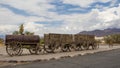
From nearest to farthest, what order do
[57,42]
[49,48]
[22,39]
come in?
[22,39]
[49,48]
[57,42]

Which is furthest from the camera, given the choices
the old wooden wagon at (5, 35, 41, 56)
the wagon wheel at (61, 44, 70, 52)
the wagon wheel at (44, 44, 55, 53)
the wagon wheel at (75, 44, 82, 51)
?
the wagon wheel at (75, 44, 82, 51)

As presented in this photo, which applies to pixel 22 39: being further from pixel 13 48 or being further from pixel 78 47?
pixel 78 47

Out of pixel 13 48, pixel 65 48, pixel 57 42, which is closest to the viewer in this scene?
pixel 13 48

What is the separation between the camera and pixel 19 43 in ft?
97.5

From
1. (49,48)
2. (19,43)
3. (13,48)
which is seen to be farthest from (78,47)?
(13,48)

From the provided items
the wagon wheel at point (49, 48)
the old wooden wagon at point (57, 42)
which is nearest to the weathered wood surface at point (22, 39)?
the old wooden wagon at point (57, 42)

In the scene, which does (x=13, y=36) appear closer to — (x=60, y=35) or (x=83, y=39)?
(x=60, y=35)

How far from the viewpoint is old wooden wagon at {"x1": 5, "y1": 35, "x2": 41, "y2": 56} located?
1152 inches

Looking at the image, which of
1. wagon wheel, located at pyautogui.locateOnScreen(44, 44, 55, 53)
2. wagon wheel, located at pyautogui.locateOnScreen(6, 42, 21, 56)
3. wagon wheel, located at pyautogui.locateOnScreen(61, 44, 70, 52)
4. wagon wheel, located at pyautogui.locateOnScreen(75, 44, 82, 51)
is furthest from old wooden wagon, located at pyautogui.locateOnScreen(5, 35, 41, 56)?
wagon wheel, located at pyautogui.locateOnScreen(75, 44, 82, 51)

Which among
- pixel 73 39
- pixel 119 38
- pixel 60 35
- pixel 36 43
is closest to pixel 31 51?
pixel 36 43

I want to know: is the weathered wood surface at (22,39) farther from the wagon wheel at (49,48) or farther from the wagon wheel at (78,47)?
the wagon wheel at (78,47)

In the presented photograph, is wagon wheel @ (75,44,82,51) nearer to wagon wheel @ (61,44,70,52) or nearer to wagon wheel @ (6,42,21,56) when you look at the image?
wagon wheel @ (61,44,70,52)

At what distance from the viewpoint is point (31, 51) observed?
3222cm

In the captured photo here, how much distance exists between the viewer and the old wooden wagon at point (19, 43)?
29266 mm
